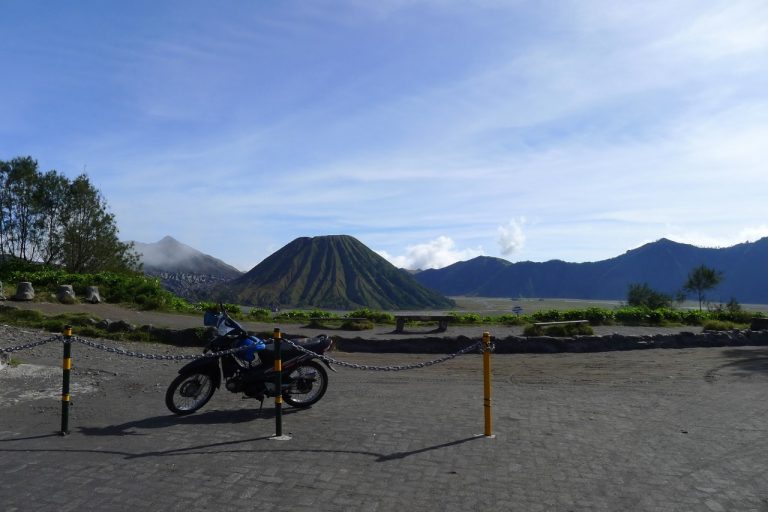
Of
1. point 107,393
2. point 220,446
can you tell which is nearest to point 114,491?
point 220,446

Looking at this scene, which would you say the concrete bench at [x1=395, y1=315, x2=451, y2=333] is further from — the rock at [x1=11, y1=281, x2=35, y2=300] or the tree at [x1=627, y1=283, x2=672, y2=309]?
the tree at [x1=627, y1=283, x2=672, y2=309]

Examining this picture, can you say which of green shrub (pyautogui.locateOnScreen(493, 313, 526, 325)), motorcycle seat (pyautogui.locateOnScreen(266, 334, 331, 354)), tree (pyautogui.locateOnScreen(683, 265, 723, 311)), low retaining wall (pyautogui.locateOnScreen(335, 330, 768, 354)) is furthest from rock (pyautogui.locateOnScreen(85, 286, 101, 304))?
tree (pyautogui.locateOnScreen(683, 265, 723, 311))

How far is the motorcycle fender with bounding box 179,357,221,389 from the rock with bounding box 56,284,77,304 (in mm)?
19812

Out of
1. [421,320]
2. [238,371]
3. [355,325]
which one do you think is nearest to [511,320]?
[421,320]

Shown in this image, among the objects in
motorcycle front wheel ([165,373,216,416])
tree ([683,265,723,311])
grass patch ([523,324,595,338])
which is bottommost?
motorcycle front wheel ([165,373,216,416])

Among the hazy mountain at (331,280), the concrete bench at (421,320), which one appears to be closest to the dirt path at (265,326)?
the concrete bench at (421,320)

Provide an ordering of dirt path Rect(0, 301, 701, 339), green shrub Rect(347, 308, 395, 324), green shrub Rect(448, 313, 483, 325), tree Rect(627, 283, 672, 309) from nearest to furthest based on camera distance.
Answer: dirt path Rect(0, 301, 701, 339) → green shrub Rect(448, 313, 483, 325) → green shrub Rect(347, 308, 395, 324) → tree Rect(627, 283, 672, 309)

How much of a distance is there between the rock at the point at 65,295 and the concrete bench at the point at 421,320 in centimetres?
1360

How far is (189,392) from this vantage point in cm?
809

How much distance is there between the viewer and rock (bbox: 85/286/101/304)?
86.4 ft

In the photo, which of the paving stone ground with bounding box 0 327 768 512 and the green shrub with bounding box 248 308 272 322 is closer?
the paving stone ground with bounding box 0 327 768 512

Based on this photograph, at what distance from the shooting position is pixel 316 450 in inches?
247

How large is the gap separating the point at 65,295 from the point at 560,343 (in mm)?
19814

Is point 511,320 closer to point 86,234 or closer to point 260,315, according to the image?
point 260,315
